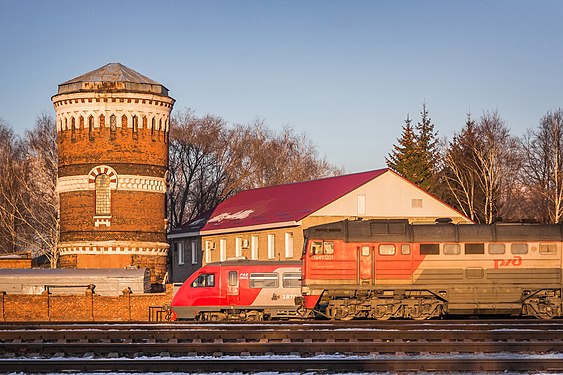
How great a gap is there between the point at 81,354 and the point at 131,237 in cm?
2689

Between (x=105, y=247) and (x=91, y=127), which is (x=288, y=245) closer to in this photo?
(x=105, y=247)

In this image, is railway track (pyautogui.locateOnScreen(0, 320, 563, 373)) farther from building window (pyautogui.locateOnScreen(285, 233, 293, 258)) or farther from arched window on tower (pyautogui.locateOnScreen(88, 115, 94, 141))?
building window (pyautogui.locateOnScreen(285, 233, 293, 258))

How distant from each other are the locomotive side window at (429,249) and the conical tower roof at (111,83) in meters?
20.7

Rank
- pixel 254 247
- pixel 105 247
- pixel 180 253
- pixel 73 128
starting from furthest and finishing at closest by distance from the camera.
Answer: pixel 180 253 → pixel 254 247 → pixel 73 128 → pixel 105 247

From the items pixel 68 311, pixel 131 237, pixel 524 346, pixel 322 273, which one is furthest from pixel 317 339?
pixel 131 237

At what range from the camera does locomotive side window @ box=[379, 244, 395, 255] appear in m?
33.0

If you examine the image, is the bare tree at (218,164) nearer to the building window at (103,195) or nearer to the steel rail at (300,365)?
the building window at (103,195)

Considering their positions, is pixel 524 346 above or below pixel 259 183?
below

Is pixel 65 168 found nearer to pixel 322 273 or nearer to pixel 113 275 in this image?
pixel 113 275

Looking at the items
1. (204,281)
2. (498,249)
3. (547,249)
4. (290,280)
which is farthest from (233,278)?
(547,249)

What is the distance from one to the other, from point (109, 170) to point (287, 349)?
27.8 m

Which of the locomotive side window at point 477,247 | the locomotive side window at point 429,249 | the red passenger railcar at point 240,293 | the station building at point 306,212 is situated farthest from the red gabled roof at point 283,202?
the locomotive side window at point 477,247

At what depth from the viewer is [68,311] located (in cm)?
3912

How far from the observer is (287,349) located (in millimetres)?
21953
